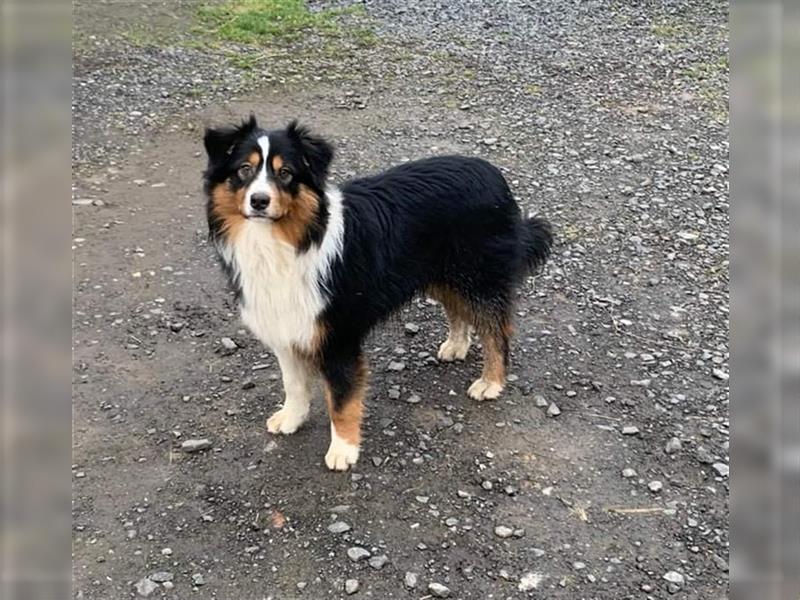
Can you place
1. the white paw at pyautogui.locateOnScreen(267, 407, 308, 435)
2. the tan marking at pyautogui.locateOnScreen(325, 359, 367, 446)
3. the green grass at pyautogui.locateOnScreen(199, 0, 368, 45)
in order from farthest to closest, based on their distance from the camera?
the green grass at pyautogui.locateOnScreen(199, 0, 368, 45)
the white paw at pyautogui.locateOnScreen(267, 407, 308, 435)
the tan marking at pyautogui.locateOnScreen(325, 359, 367, 446)

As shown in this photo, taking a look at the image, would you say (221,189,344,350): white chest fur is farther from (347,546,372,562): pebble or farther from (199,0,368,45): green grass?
(199,0,368,45): green grass

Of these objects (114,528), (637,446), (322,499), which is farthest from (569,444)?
(114,528)

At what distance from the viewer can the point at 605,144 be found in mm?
7285

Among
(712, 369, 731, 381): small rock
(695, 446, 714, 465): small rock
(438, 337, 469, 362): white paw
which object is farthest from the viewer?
(438, 337, 469, 362): white paw

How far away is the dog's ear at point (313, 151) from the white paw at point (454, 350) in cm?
149

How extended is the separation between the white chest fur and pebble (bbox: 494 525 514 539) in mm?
1188

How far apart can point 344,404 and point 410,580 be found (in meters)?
0.88

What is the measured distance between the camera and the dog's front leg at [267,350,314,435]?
3.88 m

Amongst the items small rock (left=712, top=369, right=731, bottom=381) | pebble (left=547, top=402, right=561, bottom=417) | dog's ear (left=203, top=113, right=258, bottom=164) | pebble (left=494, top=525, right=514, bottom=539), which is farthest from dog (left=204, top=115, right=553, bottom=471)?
small rock (left=712, top=369, right=731, bottom=381)

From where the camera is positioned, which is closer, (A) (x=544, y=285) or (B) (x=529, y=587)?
(B) (x=529, y=587)

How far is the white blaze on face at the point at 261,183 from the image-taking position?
327 centimetres
